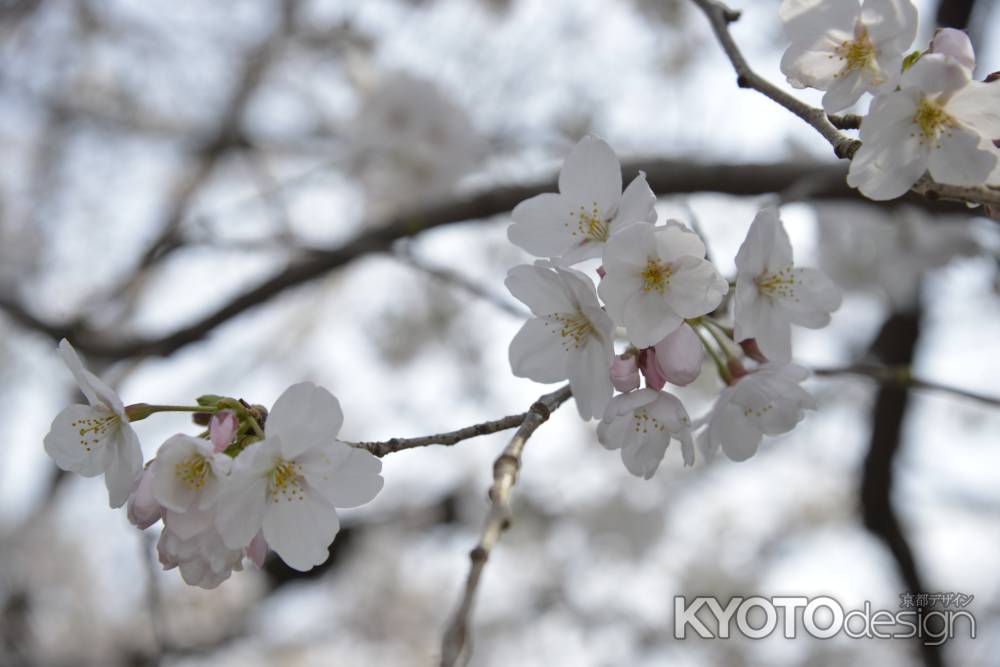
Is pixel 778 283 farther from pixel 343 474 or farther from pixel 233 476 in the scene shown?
pixel 233 476

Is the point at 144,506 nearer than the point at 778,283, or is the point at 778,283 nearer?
the point at 144,506

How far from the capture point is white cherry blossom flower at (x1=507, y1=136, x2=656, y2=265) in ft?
3.33

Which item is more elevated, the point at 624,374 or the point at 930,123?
the point at 930,123

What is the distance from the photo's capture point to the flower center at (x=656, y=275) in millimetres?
911

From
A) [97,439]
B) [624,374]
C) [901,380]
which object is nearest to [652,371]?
[624,374]

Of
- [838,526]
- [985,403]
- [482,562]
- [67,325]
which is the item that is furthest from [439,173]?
[838,526]

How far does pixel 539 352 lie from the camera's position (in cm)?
102

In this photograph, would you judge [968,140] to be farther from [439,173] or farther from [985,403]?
[439,173]

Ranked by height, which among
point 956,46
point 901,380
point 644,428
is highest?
point 956,46

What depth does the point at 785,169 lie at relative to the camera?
224 centimetres

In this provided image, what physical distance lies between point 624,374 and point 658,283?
113mm

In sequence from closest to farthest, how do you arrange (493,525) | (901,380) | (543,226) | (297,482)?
(493,525), (297,482), (543,226), (901,380)

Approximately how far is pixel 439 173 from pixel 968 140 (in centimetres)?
309

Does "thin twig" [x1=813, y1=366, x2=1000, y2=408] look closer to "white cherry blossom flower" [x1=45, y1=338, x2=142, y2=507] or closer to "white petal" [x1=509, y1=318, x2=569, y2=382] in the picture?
"white petal" [x1=509, y1=318, x2=569, y2=382]
